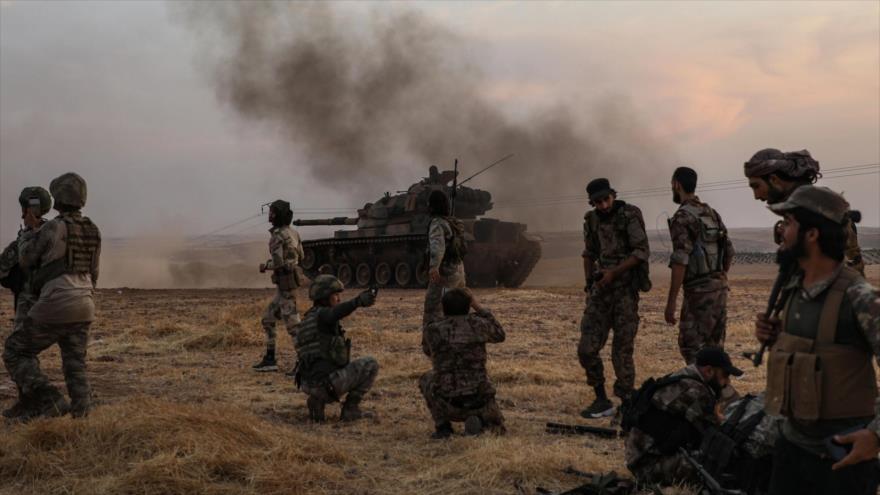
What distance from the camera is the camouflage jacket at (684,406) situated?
197 inches

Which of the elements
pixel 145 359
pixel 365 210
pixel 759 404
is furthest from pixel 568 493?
pixel 365 210

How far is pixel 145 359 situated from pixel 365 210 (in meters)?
19.5

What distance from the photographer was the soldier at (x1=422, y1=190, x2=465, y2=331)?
27.0ft

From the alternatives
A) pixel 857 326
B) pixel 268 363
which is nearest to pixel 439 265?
pixel 268 363

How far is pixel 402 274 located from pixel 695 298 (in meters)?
22.4

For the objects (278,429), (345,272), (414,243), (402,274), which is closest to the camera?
(278,429)

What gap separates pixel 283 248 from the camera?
34.3ft

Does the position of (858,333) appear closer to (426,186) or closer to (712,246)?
(712,246)

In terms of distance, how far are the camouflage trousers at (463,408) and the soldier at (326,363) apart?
0.96m

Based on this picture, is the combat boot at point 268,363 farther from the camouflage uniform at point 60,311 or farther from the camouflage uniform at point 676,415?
the camouflage uniform at point 676,415

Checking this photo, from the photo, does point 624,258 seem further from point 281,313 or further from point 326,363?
point 281,313

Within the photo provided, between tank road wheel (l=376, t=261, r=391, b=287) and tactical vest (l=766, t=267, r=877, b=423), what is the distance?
26.3 metres

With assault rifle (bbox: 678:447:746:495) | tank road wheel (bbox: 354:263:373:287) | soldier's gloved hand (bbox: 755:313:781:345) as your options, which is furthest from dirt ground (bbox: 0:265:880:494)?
tank road wheel (bbox: 354:263:373:287)

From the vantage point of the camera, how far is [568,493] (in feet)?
15.8
